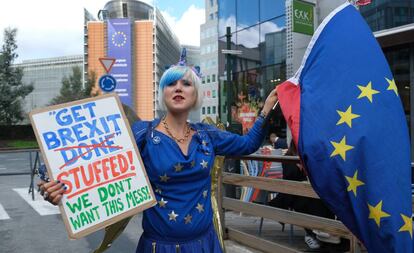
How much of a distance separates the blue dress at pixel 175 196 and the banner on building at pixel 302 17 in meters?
11.1

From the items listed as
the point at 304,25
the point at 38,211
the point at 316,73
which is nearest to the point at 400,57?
the point at 304,25

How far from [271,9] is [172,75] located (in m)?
16.9

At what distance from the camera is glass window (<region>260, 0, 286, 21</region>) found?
58.4 feet

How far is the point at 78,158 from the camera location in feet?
6.74

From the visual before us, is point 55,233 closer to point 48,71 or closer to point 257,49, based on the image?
point 257,49

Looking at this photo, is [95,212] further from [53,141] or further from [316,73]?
[316,73]

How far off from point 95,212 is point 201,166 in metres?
0.58

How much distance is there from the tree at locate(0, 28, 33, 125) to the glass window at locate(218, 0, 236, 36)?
74.3ft

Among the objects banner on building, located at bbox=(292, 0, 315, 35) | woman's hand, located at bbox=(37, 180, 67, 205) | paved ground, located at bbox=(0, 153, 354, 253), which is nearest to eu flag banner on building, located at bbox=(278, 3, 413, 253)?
woman's hand, located at bbox=(37, 180, 67, 205)

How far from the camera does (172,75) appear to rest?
234cm

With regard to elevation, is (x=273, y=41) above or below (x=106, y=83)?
above

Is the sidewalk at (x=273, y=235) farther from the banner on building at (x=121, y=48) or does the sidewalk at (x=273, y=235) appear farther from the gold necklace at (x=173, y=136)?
the banner on building at (x=121, y=48)

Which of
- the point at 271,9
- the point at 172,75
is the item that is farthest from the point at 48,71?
the point at 172,75

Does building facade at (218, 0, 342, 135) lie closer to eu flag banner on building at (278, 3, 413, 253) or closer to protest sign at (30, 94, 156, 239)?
eu flag banner on building at (278, 3, 413, 253)
